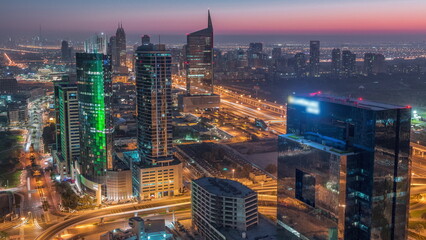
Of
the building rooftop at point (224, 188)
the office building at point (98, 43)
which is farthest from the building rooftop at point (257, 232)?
the office building at point (98, 43)

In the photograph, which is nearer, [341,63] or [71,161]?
[71,161]

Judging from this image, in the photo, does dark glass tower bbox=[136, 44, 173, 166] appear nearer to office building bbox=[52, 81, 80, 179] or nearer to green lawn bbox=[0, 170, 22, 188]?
office building bbox=[52, 81, 80, 179]

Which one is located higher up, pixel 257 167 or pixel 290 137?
pixel 290 137

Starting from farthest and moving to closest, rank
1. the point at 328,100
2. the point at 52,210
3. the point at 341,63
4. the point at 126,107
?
the point at 341,63, the point at 126,107, the point at 52,210, the point at 328,100

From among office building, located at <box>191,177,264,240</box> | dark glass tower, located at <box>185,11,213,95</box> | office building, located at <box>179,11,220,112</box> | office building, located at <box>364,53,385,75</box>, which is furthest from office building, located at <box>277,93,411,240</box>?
office building, located at <box>364,53,385,75</box>

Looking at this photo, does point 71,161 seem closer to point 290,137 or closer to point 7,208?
point 7,208

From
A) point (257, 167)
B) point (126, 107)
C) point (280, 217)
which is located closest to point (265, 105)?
point (126, 107)

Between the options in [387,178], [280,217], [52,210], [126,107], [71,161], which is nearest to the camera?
[387,178]
